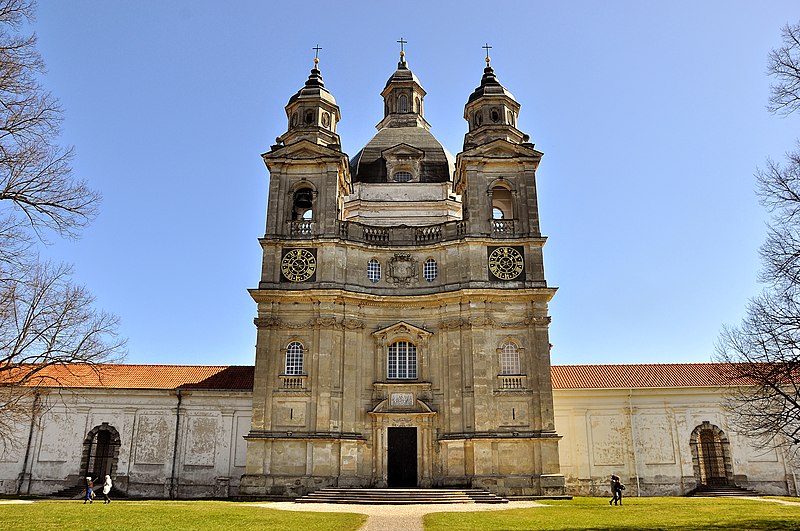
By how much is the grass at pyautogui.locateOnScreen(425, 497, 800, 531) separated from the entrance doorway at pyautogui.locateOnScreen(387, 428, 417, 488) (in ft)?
24.5

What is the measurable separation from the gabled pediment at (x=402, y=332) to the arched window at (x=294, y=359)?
12.2 feet

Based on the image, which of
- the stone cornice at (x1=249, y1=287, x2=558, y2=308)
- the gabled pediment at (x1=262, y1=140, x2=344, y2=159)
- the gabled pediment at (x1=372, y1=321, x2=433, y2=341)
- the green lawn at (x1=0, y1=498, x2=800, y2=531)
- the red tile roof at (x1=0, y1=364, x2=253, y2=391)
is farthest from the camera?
the red tile roof at (x1=0, y1=364, x2=253, y2=391)

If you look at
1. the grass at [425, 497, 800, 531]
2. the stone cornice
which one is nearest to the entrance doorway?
the stone cornice

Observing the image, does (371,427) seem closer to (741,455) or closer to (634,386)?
(634,386)

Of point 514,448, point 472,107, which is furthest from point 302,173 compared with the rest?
point 514,448

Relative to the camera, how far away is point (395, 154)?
4016 centimetres

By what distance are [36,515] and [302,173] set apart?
67.7 ft

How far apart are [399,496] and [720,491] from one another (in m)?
17.0

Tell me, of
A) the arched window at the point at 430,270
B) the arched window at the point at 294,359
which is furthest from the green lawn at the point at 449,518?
the arched window at the point at 430,270

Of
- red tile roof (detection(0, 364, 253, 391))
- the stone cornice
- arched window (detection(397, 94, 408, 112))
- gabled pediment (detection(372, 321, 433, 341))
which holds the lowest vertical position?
red tile roof (detection(0, 364, 253, 391))

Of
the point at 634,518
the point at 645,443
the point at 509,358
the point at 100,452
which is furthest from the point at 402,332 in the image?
the point at 100,452

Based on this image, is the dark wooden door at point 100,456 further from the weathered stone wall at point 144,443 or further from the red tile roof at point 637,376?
the red tile roof at point 637,376

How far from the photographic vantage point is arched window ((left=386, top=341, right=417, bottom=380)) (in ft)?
105

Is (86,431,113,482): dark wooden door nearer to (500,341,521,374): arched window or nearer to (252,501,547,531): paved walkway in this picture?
(252,501,547,531): paved walkway
